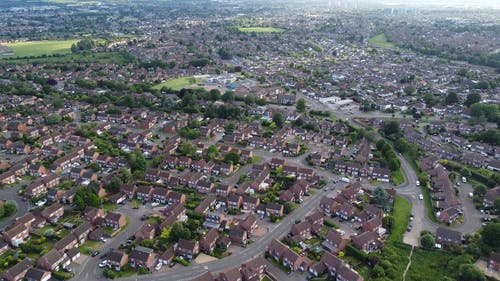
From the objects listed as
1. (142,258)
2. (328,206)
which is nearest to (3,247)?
(142,258)

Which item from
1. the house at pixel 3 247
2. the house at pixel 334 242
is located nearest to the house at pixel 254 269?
the house at pixel 334 242

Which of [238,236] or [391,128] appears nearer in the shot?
[238,236]

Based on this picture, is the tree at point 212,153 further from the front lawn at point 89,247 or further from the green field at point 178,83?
the green field at point 178,83

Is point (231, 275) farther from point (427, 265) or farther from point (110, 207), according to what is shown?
point (110, 207)

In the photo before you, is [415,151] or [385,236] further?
[415,151]

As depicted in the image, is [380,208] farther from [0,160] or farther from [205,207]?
[0,160]

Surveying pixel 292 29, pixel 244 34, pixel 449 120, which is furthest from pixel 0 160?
pixel 292 29
